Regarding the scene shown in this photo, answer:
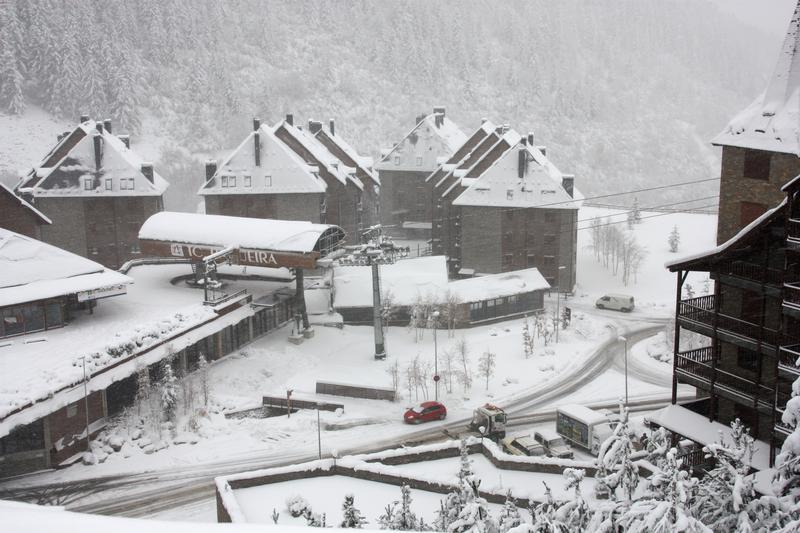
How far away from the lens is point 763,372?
93.1 ft

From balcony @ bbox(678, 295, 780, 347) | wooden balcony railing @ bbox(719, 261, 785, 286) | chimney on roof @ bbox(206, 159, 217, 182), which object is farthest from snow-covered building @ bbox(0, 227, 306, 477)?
wooden balcony railing @ bbox(719, 261, 785, 286)

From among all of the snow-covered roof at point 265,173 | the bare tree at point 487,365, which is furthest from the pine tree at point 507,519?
the snow-covered roof at point 265,173

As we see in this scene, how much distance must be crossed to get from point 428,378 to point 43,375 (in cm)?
2387

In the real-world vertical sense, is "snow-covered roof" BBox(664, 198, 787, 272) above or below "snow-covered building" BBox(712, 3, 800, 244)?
below

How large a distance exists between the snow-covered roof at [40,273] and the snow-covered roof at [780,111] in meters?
37.9

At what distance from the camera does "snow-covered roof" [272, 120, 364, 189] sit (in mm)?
76562

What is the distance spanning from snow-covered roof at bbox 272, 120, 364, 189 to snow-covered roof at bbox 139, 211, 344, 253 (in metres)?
20.0

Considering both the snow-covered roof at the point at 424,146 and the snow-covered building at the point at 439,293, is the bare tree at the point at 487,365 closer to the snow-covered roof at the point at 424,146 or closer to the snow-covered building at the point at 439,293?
the snow-covered building at the point at 439,293

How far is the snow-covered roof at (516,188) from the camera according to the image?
2783 inches

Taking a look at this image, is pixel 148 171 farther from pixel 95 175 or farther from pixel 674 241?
pixel 674 241

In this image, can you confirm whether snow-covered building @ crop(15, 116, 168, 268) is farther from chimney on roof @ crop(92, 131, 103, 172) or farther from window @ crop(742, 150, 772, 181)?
window @ crop(742, 150, 772, 181)

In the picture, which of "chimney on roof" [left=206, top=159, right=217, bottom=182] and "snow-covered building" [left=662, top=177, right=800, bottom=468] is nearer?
"snow-covered building" [left=662, top=177, right=800, bottom=468]

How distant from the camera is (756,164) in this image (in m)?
28.5

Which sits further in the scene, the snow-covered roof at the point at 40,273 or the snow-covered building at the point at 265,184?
the snow-covered building at the point at 265,184
